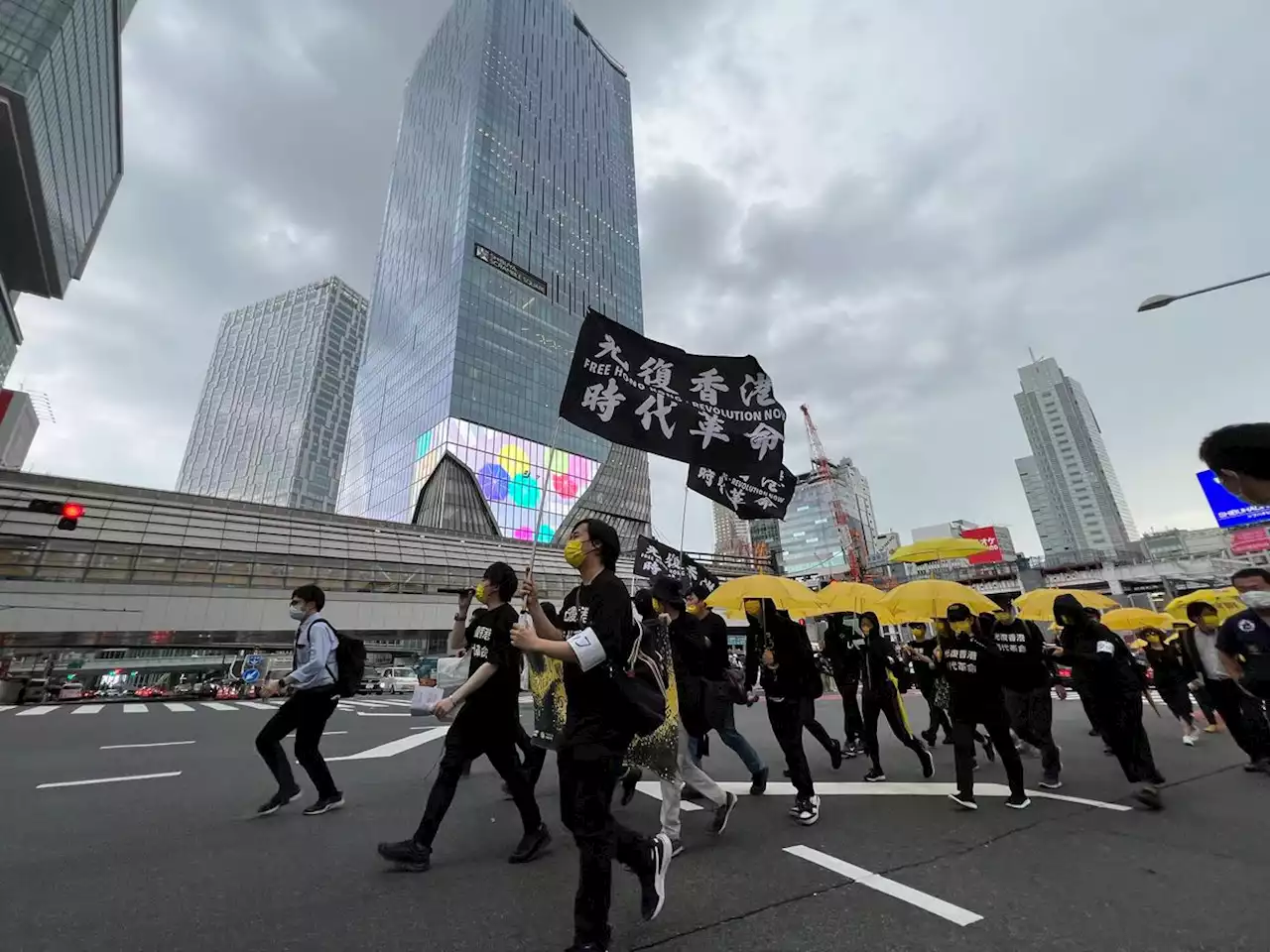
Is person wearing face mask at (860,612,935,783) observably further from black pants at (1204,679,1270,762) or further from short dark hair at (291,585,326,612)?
short dark hair at (291,585,326,612)

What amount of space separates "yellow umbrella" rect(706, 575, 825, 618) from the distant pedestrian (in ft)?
14.1

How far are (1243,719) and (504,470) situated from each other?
63151 millimetres

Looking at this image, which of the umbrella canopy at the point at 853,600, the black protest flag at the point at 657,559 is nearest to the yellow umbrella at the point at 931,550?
the umbrella canopy at the point at 853,600

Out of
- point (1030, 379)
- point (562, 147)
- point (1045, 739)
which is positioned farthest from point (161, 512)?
point (1030, 379)

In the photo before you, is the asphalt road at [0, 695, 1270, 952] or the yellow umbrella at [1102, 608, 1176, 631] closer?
the asphalt road at [0, 695, 1270, 952]

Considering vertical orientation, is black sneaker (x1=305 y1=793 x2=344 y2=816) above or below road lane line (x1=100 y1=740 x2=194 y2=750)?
below

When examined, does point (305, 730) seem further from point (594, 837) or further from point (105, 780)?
point (105, 780)

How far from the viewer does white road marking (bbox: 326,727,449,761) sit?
7801 millimetres

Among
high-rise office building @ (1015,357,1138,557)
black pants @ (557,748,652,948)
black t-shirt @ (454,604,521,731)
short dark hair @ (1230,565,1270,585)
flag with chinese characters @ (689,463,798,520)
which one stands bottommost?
black pants @ (557,748,652,948)

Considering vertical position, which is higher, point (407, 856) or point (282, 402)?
point (282, 402)

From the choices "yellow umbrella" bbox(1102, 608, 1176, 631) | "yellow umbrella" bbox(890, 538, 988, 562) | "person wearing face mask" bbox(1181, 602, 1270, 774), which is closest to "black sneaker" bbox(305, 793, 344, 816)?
"person wearing face mask" bbox(1181, 602, 1270, 774)

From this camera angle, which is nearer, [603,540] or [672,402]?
[603,540]

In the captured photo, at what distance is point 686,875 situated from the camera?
11.2 feet

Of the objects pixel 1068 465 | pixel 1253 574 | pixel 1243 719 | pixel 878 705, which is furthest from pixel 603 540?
pixel 1068 465
